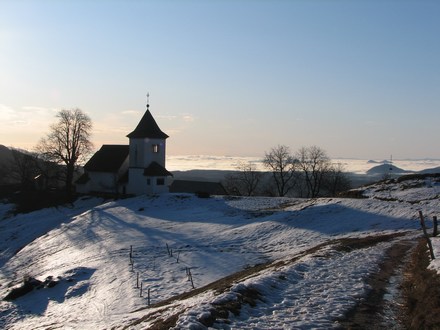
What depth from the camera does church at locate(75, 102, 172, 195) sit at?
200 ft

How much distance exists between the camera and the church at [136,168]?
61.1 metres

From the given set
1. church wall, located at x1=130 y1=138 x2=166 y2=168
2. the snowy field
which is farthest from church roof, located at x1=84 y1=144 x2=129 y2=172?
the snowy field

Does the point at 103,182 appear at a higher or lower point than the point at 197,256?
higher

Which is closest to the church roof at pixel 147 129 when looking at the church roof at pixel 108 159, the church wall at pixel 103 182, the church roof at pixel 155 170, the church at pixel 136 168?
the church at pixel 136 168

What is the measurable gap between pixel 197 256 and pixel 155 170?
3221 centimetres

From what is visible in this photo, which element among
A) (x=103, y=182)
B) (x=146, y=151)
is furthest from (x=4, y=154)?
(x=146, y=151)

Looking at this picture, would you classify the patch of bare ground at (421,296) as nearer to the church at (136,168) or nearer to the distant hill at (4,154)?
the church at (136,168)

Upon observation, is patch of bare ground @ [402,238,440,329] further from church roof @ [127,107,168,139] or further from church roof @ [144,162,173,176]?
church roof @ [127,107,168,139]

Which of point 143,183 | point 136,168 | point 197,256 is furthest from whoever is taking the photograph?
point 136,168

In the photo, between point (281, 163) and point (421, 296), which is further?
point (281, 163)

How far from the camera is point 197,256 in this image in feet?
97.1

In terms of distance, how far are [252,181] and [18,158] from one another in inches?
1869

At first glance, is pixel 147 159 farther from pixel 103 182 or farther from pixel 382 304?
pixel 382 304

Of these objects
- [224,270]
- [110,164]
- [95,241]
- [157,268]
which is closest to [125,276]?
[157,268]
